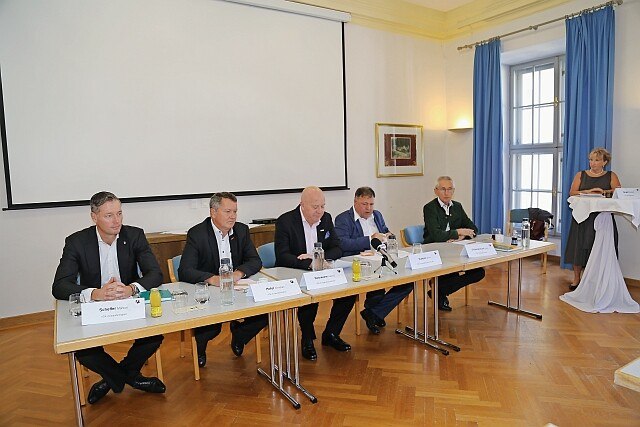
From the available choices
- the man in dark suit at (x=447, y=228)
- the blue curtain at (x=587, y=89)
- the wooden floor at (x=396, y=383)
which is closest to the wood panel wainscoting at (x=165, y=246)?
the wooden floor at (x=396, y=383)

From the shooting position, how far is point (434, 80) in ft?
23.8

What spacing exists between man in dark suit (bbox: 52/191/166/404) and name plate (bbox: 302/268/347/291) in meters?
0.95

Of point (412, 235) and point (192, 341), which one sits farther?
point (412, 235)

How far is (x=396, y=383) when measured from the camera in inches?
119

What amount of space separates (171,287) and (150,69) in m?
2.96

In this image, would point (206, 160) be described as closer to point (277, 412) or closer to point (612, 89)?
point (277, 412)

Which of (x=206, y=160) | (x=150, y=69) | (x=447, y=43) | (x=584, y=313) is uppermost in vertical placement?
(x=447, y=43)

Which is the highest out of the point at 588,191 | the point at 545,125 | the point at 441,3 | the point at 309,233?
the point at 441,3

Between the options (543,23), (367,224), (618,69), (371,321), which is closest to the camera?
(371,321)

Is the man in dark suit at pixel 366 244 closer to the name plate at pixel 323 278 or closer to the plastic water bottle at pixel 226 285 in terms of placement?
the name plate at pixel 323 278

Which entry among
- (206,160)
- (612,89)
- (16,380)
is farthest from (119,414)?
(612,89)

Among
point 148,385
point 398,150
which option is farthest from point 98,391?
point 398,150

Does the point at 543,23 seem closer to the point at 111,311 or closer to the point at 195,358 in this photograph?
the point at 195,358

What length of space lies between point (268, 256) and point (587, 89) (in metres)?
4.43
